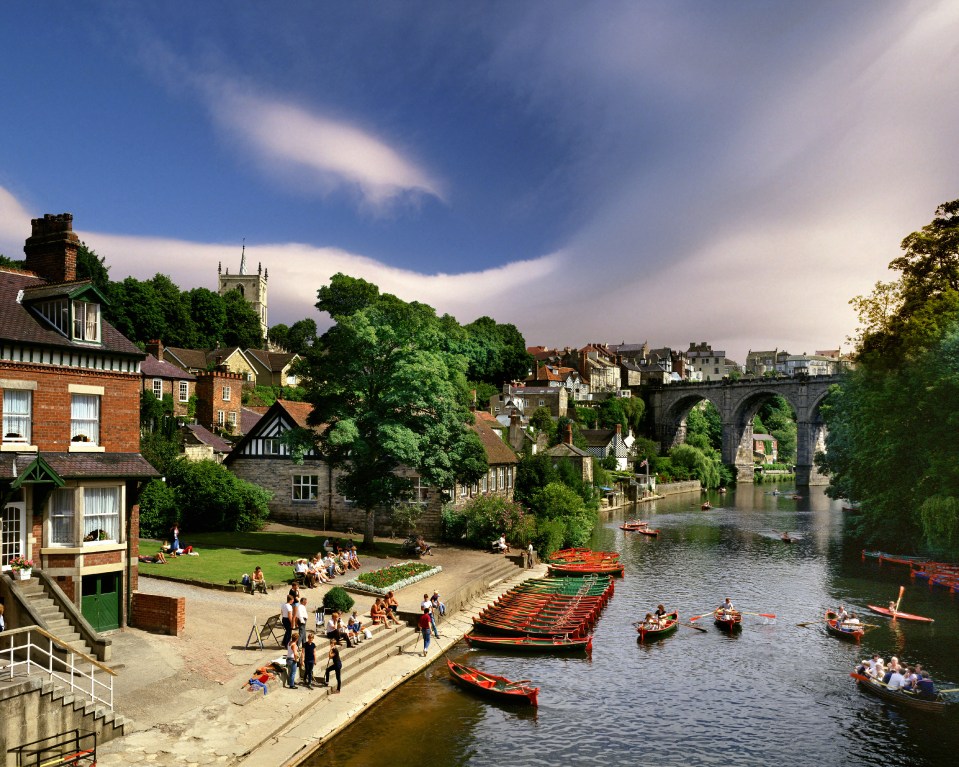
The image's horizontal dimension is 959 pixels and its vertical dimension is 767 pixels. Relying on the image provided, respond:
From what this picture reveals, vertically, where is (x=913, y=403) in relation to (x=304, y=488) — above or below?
above

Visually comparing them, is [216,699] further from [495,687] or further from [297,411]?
[297,411]

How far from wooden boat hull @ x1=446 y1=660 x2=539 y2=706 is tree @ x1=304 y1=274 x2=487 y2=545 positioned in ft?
46.9

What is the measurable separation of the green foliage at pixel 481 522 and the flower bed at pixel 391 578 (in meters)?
6.97

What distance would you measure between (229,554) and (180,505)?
22.7 feet

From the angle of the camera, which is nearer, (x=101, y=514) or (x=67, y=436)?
(x=67, y=436)

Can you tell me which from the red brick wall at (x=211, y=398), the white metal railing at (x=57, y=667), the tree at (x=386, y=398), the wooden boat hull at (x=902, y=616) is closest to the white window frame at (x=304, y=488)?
the tree at (x=386, y=398)

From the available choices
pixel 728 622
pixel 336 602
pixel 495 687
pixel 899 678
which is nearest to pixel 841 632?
pixel 728 622

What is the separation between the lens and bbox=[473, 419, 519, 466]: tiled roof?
50.1 m

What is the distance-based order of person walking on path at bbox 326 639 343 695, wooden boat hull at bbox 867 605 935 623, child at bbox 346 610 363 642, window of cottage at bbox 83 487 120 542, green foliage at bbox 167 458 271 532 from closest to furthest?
person walking on path at bbox 326 639 343 695 < window of cottage at bbox 83 487 120 542 < child at bbox 346 610 363 642 < wooden boat hull at bbox 867 605 935 623 < green foliage at bbox 167 458 271 532

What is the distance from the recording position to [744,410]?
132 meters

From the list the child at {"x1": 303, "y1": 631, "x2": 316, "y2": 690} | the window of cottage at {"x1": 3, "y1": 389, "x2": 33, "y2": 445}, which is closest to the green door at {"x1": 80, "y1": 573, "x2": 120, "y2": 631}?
the window of cottage at {"x1": 3, "y1": 389, "x2": 33, "y2": 445}

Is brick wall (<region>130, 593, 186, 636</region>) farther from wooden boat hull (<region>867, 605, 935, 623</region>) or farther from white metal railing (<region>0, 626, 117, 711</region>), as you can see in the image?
wooden boat hull (<region>867, 605, 935, 623</region>)

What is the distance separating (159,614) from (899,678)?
898 inches

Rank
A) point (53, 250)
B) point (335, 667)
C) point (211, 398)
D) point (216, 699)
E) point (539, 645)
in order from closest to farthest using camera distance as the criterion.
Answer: point (216, 699) → point (335, 667) → point (53, 250) → point (539, 645) → point (211, 398)
